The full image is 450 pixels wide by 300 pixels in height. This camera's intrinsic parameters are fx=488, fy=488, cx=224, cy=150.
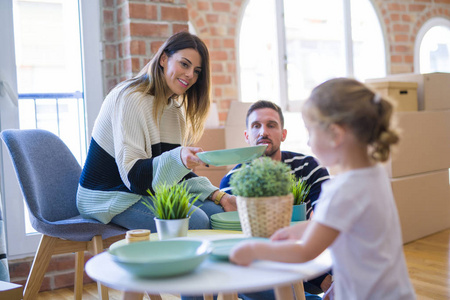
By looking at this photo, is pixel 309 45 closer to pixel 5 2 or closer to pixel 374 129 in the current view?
pixel 5 2

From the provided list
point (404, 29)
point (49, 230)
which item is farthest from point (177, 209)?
point (404, 29)

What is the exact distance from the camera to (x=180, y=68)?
77.7 inches

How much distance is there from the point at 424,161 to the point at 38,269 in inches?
106

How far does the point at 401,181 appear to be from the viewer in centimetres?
328

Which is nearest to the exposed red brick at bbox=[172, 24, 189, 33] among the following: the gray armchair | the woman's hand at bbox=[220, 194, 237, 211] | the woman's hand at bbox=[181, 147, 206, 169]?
the gray armchair

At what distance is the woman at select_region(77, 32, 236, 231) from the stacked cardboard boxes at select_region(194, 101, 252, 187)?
22.8 inches

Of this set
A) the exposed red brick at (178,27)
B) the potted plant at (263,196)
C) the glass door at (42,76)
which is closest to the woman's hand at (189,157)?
the potted plant at (263,196)

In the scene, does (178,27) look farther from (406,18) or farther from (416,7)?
(416,7)

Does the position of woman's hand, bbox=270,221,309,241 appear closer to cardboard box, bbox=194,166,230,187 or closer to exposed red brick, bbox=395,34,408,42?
cardboard box, bbox=194,166,230,187

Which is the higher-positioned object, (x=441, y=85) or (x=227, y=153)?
(x=441, y=85)

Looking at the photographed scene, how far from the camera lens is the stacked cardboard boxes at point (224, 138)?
2.74 meters

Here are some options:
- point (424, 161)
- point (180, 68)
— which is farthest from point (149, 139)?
point (424, 161)

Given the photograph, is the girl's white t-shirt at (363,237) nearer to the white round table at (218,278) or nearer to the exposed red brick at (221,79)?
the white round table at (218,278)

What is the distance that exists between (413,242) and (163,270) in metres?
2.88
